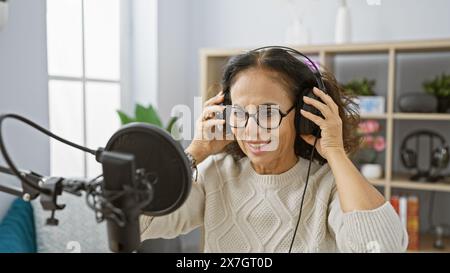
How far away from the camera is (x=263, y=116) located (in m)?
0.45

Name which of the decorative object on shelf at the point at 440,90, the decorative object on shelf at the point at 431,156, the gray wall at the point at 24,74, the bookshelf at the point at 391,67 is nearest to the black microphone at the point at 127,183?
the gray wall at the point at 24,74

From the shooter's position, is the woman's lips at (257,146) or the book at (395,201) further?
the book at (395,201)

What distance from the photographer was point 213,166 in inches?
23.1

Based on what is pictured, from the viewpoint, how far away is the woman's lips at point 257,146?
48 centimetres

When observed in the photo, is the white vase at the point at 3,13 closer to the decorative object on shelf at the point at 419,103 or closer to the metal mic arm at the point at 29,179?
the metal mic arm at the point at 29,179

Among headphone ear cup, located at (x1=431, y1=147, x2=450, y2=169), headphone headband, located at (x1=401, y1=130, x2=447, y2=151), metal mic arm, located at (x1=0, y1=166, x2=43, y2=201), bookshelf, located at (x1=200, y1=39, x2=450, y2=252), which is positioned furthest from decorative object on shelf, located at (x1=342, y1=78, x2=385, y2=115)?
metal mic arm, located at (x1=0, y1=166, x2=43, y2=201)

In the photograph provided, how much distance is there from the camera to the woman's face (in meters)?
0.45

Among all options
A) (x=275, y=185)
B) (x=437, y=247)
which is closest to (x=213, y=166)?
(x=275, y=185)

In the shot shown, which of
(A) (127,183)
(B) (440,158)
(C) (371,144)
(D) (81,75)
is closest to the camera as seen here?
(A) (127,183)

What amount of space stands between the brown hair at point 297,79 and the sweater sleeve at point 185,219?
133mm

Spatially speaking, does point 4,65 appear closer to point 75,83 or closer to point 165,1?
point 75,83

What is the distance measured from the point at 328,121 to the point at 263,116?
0.07 m

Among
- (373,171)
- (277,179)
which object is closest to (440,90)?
(373,171)

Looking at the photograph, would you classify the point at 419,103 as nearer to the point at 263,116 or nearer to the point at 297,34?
the point at 297,34
